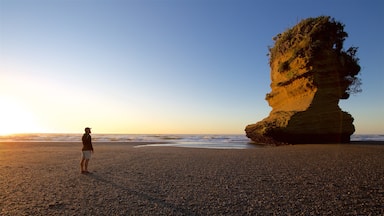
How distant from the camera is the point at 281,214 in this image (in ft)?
19.3

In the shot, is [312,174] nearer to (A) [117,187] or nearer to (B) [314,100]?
(A) [117,187]

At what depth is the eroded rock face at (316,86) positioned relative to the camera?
2584cm

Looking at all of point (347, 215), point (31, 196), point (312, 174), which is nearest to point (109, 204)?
point (31, 196)

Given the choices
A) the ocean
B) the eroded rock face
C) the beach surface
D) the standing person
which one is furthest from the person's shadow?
the eroded rock face

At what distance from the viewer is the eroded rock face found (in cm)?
2584

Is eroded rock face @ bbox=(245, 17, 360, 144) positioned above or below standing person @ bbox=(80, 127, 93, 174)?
above

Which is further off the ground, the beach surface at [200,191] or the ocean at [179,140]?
the ocean at [179,140]

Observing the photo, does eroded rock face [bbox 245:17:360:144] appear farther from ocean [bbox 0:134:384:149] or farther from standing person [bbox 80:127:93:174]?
standing person [bbox 80:127:93:174]

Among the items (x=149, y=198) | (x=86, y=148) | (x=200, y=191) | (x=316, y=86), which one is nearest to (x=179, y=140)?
(x=316, y=86)

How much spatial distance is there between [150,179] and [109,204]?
10.8 feet

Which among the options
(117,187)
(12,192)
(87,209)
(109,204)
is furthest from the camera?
(117,187)

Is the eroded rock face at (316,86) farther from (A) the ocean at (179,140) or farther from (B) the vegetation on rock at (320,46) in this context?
(A) the ocean at (179,140)

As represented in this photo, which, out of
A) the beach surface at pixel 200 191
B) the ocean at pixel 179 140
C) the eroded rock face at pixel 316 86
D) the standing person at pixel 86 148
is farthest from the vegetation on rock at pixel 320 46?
the standing person at pixel 86 148

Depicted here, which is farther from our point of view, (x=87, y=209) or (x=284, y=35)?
(x=284, y=35)
